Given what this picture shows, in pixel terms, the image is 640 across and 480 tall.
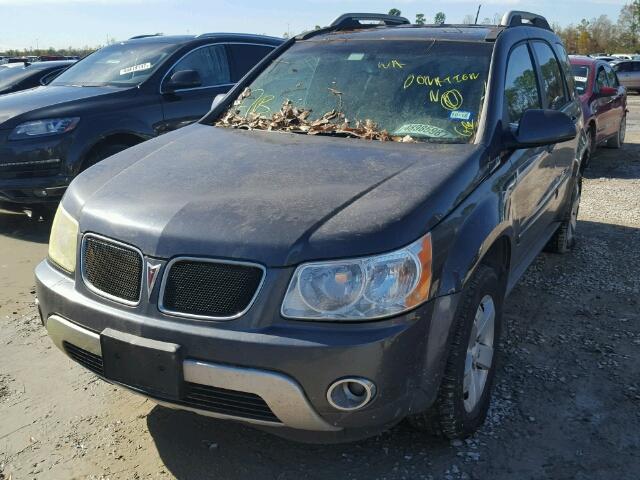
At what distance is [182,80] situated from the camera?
6.20 metres

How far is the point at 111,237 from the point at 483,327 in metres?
1.65

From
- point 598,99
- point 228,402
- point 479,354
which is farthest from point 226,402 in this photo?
point 598,99

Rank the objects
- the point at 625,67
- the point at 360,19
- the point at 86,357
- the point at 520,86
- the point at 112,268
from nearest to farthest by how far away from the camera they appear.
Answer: the point at 112,268 < the point at 86,357 < the point at 520,86 < the point at 360,19 < the point at 625,67

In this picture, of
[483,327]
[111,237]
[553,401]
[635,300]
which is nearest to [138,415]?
[111,237]

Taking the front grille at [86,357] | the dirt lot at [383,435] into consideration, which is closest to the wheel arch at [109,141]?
the dirt lot at [383,435]

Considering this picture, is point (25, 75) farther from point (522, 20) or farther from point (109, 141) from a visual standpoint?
point (522, 20)

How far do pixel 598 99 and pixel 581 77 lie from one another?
1.45 ft

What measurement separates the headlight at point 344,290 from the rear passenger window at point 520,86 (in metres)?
1.59

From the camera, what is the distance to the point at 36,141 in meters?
5.77

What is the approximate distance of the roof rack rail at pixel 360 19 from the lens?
4.50 meters

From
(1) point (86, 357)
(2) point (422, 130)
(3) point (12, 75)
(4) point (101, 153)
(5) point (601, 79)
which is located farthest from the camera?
(5) point (601, 79)

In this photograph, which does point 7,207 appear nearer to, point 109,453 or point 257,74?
point 257,74

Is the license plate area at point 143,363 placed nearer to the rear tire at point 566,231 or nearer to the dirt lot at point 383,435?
the dirt lot at point 383,435

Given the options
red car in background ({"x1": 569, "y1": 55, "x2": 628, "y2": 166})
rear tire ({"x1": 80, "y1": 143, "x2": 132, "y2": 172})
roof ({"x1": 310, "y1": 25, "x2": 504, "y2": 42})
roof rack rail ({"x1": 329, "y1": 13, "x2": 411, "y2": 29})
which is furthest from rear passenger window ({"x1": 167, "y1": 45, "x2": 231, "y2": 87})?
red car in background ({"x1": 569, "y1": 55, "x2": 628, "y2": 166})
